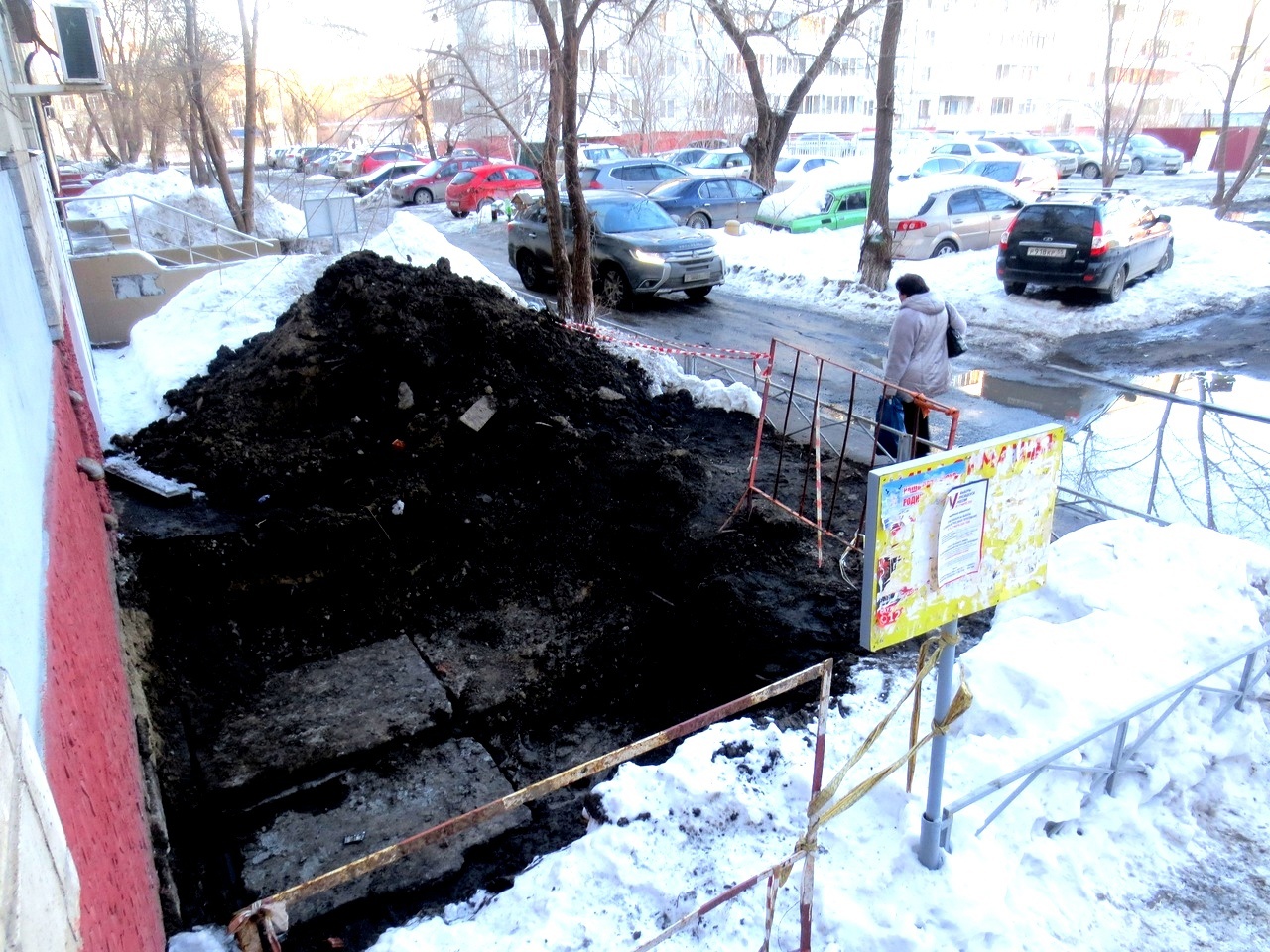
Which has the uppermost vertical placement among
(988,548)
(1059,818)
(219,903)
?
(988,548)

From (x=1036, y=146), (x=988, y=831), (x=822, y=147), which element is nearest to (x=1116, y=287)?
(x=988, y=831)

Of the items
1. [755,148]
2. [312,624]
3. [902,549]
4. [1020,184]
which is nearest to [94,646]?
[312,624]

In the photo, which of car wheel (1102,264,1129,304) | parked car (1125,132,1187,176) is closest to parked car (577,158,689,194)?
car wheel (1102,264,1129,304)

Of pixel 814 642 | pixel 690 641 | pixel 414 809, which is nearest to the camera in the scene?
pixel 414 809

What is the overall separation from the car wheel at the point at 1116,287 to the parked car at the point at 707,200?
32.6 ft

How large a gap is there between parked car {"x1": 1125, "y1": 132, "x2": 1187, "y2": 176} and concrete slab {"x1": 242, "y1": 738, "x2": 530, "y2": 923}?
41.1 metres

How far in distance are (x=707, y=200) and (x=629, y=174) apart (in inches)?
161

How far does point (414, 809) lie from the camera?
4762 mm

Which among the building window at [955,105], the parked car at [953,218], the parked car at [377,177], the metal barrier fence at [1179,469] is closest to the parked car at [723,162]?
the parked car at [377,177]

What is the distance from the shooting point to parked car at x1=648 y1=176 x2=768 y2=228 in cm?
2255

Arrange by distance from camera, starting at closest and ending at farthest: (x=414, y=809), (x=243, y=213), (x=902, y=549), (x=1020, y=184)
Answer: (x=902, y=549), (x=414, y=809), (x=243, y=213), (x=1020, y=184)

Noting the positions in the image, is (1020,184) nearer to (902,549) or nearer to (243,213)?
(243,213)

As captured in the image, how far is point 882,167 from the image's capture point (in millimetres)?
15227

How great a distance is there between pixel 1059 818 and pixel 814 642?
6.64ft
